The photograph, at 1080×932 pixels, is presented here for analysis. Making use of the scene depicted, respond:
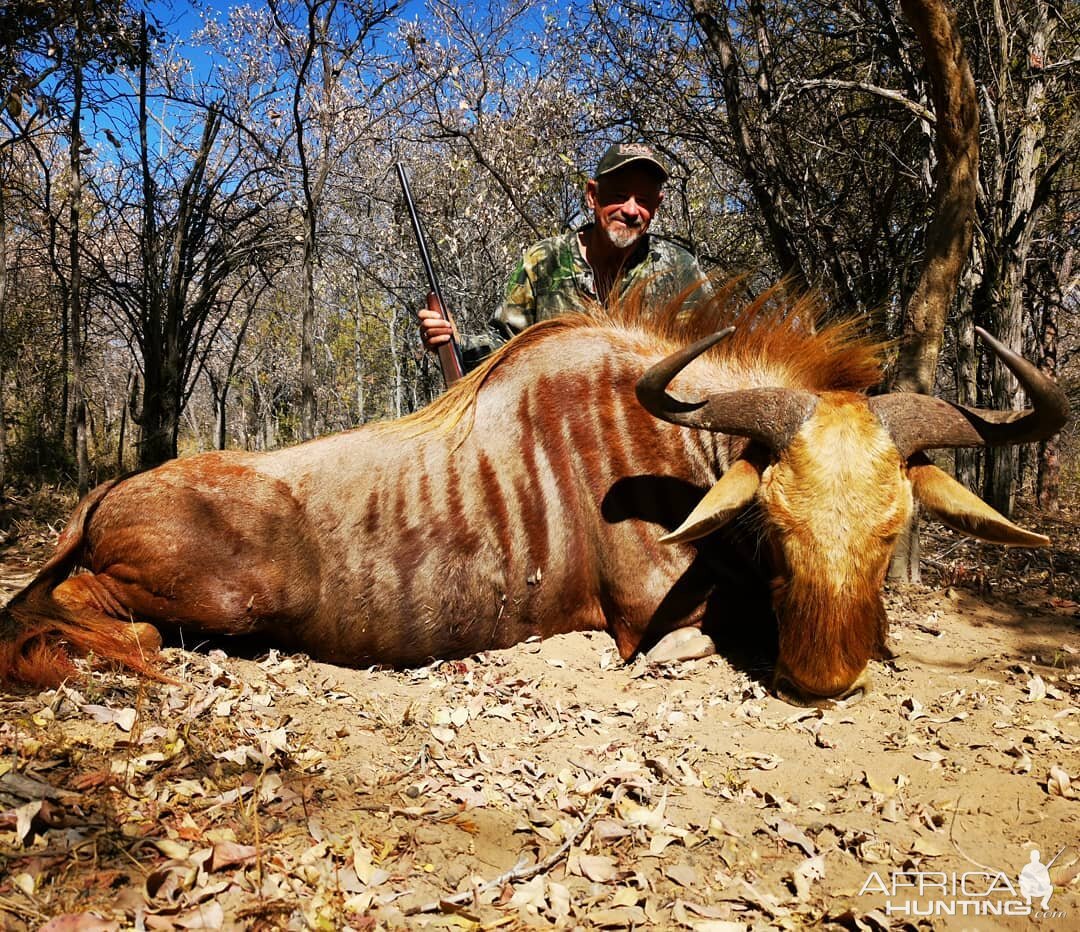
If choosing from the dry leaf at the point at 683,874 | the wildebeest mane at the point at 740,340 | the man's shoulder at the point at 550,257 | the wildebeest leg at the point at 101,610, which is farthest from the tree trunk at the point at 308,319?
the dry leaf at the point at 683,874

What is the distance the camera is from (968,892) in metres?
2.32

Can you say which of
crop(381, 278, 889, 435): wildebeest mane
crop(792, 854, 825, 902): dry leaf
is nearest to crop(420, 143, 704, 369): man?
crop(381, 278, 889, 435): wildebeest mane

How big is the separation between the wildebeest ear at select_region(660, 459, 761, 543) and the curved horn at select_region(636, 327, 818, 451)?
17cm

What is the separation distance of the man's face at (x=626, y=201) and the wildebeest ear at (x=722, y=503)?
2.83 meters

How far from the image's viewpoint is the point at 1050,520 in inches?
330

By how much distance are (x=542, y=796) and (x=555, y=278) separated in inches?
172

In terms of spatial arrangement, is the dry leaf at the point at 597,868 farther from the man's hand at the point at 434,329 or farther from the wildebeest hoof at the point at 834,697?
the man's hand at the point at 434,329

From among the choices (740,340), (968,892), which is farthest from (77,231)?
(968,892)

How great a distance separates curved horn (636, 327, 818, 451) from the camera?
137 inches

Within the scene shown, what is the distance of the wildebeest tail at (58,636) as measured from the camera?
330cm

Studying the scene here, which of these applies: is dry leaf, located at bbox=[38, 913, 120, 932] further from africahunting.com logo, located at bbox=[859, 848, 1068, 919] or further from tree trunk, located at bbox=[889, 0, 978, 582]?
tree trunk, located at bbox=[889, 0, 978, 582]

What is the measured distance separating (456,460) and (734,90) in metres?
3.64

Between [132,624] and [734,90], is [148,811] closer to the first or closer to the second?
[132,624]

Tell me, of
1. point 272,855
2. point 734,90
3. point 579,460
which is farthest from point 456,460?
point 734,90
